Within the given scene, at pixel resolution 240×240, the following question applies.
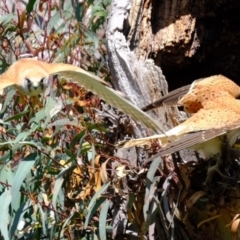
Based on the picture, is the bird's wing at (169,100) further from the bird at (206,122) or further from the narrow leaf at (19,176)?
the narrow leaf at (19,176)

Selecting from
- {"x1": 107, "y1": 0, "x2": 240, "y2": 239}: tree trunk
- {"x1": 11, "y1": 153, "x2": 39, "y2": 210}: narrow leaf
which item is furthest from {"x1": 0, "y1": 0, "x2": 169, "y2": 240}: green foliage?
{"x1": 107, "y1": 0, "x2": 240, "y2": 239}: tree trunk

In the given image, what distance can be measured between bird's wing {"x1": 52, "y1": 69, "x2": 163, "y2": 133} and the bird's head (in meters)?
0.07

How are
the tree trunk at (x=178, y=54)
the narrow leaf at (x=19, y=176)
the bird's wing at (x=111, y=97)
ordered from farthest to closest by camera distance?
the tree trunk at (x=178, y=54) → the narrow leaf at (x=19, y=176) → the bird's wing at (x=111, y=97)

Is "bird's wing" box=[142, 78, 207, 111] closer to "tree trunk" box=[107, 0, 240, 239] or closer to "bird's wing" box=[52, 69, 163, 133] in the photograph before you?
"tree trunk" box=[107, 0, 240, 239]

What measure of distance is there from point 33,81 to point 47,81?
68 millimetres

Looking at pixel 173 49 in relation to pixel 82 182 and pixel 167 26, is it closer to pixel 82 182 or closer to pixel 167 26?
pixel 167 26

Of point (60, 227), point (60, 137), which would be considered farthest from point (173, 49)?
point (60, 227)

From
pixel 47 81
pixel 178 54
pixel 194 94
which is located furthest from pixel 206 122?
pixel 178 54

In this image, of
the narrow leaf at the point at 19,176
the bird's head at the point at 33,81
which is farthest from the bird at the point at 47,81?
the narrow leaf at the point at 19,176

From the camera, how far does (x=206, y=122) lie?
2.34 meters

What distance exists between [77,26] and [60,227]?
71 cm

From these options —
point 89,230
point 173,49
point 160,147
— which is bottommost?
point 89,230

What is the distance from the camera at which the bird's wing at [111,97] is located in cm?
222

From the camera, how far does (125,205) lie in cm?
256
